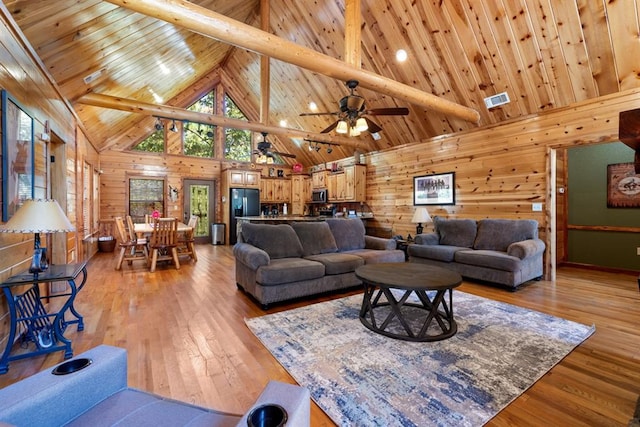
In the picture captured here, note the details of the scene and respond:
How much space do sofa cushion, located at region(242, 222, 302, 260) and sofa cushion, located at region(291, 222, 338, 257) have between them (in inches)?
6.2

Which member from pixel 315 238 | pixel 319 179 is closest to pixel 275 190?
pixel 319 179

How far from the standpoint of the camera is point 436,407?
1.66 meters

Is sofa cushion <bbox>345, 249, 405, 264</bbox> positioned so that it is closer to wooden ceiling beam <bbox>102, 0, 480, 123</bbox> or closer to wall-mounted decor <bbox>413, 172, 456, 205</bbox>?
wall-mounted decor <bbox>413, 172, 456, 205</bbox>

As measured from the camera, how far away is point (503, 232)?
4.57 metres

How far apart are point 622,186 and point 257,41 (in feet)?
21.7

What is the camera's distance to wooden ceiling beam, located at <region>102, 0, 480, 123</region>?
2.57 metres

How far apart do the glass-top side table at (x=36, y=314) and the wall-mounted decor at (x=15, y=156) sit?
503 mm

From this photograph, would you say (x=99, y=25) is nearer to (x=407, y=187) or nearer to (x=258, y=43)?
(x=258, y=43)

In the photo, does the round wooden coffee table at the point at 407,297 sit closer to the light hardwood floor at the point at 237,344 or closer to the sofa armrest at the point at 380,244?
the light hardwood floor at the point at 237,344

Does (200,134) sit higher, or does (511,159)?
(200,134)

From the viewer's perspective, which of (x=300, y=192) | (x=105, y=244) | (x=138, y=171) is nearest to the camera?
(x=105, y=244)

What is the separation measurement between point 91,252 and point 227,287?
4307 mm

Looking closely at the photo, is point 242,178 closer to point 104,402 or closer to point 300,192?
point 300,192

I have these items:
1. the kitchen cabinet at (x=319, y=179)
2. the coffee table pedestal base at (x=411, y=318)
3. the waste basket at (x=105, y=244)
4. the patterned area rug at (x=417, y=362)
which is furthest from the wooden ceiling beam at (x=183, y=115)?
the coffee table pedestal base at (x=411, y=318)
